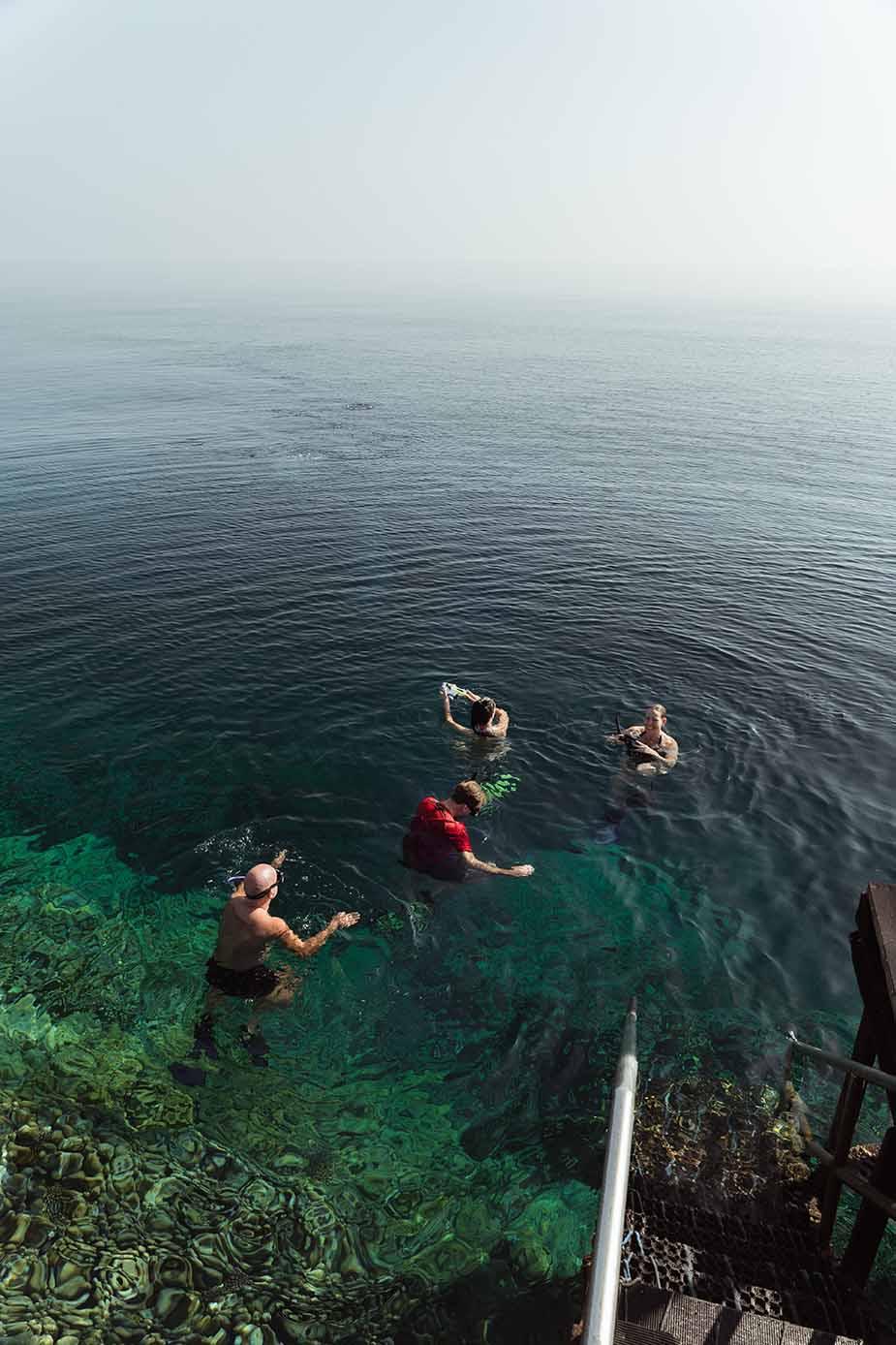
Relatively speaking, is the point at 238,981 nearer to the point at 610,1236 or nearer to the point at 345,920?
the point at 345,920

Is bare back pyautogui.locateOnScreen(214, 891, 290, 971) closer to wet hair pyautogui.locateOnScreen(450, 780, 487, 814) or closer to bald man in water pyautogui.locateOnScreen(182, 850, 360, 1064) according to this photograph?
bald man in water pyautogui.locateOnScreen(182, 850, 360, 1064)

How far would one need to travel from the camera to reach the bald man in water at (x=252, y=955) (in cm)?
1061

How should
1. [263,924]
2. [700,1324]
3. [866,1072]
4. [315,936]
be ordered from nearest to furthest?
[866,1072] < [700,1324] < [263,924] < [315,936]

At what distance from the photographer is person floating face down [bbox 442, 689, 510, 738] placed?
17.1m

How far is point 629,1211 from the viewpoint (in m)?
7.98

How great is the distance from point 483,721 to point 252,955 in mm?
8046

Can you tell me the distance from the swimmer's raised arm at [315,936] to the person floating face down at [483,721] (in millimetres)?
5656

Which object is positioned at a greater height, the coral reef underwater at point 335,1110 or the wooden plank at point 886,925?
the wooden plank at point 886,925

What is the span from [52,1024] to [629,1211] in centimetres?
900

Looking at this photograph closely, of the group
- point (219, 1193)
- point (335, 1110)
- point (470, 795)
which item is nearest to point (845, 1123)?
point (335, 1110)

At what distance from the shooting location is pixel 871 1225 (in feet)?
24.5

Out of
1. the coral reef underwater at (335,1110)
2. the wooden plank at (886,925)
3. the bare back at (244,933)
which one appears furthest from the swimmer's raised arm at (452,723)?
the wooden plank at (886,925)

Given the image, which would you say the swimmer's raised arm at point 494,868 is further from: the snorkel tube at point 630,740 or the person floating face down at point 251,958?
the snorkel tube at point 630,740

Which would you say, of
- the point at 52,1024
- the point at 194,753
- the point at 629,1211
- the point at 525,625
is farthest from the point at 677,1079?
the point at 525,625
